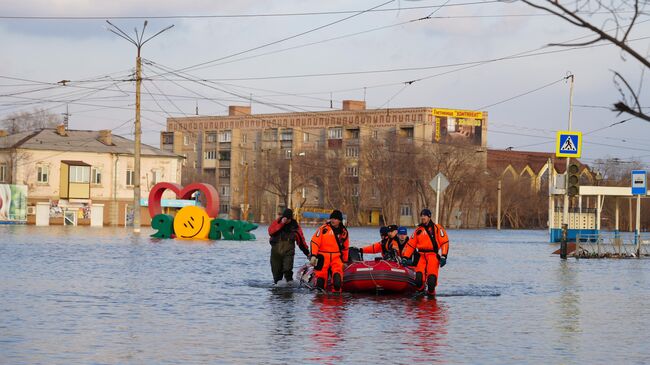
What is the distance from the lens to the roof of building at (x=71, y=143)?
330 ft

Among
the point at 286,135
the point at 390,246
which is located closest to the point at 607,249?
the point at 390,246

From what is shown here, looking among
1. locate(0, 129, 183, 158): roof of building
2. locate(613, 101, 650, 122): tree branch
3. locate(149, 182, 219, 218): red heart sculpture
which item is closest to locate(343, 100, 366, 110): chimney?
locate(0, 129, 183, 158): roof of building

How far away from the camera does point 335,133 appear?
450ft

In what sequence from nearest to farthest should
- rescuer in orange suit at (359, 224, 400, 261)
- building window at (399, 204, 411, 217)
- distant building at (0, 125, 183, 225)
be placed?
rescuer in orange suit at (359, 224, 400, 261) → distant building at (0, 125, 183, 225) → building window at (399, 204, 411, 217)

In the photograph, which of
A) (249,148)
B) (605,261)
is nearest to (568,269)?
(605,261)

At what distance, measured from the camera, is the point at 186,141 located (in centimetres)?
15588

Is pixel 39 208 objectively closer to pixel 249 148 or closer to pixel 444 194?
pixel 444 194

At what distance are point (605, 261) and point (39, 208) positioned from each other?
57.6m

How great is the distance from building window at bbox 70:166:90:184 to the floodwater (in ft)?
215

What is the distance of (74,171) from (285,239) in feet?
253

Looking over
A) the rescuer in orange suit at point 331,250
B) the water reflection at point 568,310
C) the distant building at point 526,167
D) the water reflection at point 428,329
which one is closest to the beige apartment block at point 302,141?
the distant building at point 526,167

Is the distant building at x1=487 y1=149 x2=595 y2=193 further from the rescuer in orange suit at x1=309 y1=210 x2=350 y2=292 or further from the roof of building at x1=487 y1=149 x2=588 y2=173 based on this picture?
the rescuer in orange suit at x1=309 y1=210 x2=350 y2=292

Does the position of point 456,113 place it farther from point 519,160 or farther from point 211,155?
point 211,155

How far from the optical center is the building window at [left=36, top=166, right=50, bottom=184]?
99.4m
